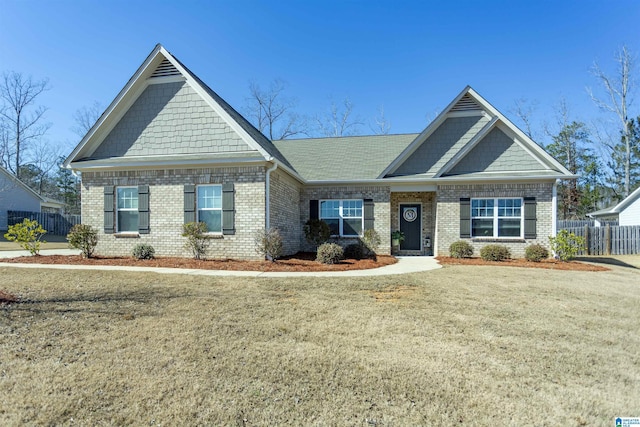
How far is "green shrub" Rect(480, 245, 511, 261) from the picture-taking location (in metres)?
12.9

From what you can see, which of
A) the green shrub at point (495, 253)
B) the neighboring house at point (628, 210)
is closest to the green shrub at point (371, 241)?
the green shrub at point (495, 253)

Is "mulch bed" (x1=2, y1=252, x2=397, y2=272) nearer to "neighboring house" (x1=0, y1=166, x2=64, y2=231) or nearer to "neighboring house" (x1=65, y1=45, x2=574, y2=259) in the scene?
"neighboring house" (x1=65, y1=45, x2=574, y2=259)

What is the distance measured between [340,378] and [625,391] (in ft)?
9.31

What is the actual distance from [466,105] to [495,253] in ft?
21.5

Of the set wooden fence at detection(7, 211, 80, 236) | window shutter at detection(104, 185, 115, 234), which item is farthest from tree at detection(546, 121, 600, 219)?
wooden fence at detection(7, 211, 80, 236)

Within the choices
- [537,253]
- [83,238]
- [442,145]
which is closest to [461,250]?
[537,253]

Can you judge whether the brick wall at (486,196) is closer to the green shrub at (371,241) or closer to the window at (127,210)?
the green shrub at (371,241)

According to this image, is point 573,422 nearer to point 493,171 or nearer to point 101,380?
point 101,380

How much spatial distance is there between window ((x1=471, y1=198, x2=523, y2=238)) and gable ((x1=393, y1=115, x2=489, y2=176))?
90.8 inches

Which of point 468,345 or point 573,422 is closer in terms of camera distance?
point 573,422

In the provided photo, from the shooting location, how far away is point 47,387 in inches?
126

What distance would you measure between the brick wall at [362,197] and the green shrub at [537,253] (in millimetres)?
5224

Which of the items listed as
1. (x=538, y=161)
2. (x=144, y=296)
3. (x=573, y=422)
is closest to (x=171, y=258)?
(x=144, y=296)

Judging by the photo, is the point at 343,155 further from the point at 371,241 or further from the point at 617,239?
the point at 617,239
